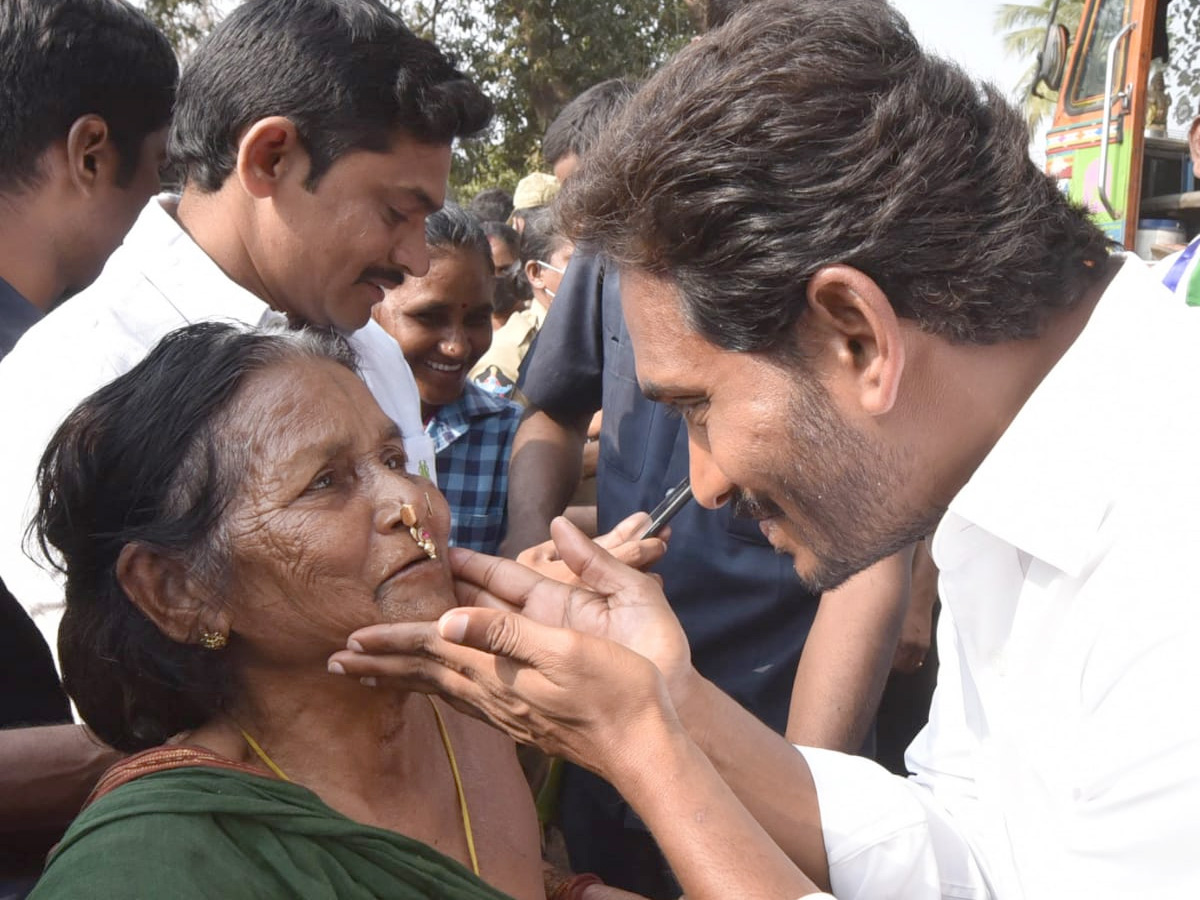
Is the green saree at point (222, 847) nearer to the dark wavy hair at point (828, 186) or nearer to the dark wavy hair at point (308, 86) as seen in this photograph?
the dark wavy hair at point (828, 186)

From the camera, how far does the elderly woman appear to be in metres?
2.14

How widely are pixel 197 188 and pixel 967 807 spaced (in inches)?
99.1

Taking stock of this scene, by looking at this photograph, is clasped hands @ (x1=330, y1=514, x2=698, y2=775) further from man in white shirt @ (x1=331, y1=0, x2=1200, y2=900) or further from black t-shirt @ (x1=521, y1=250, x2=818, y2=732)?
black t-shirt @ (x1=521, y1=250, x2=818, y2=732)

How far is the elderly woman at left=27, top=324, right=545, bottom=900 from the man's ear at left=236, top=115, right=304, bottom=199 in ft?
2.19

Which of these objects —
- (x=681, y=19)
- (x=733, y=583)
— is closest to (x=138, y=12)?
(x=733, y=583)

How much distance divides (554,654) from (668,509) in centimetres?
102

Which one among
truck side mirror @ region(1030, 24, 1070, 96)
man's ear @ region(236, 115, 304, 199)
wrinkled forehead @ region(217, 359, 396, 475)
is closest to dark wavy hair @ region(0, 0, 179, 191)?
man's ear @ region(236, 115, 304, 199)

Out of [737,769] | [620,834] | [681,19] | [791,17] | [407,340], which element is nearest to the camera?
[791,17]

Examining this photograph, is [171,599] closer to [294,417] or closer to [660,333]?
[294,417]

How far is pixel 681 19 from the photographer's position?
1641cm

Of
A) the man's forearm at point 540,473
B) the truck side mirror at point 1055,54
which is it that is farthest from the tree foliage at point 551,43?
the man's forearm at point 540,473

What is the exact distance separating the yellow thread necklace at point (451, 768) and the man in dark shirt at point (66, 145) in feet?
2.47

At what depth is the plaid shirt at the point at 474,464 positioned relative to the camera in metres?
4.41

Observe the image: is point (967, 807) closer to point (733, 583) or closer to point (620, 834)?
point (733, 583)
